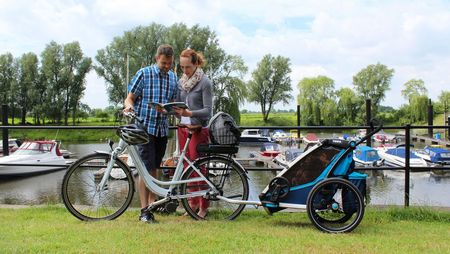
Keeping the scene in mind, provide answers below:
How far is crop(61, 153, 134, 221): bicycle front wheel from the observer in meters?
3.97

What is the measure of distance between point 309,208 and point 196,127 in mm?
1250

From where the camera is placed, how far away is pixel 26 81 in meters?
51.8

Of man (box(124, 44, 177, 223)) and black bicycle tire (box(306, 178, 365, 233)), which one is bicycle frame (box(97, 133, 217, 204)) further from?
black bicycle tire (box(306, 178, 365, 233))

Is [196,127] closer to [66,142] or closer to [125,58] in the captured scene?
[66,142]

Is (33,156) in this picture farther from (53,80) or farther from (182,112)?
(53,80)

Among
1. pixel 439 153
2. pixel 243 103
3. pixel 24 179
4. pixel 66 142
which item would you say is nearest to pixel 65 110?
pixel 66 142

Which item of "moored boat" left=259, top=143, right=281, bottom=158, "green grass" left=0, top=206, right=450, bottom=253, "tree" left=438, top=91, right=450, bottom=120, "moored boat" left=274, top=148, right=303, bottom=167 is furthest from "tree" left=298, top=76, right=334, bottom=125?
"green grass" left=0, top=206, right=450, bottom=253

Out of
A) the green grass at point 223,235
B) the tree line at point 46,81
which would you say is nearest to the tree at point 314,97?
the tree line at point 46,81

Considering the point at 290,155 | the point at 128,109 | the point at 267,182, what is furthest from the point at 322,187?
the point at 267,182

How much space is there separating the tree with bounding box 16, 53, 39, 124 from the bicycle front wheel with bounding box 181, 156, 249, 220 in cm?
5291

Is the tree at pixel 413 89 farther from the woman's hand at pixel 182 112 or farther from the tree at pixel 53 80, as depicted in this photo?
the woman's hand at pixel 182 112

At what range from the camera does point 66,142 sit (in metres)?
45.5

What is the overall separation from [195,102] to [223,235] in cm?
130

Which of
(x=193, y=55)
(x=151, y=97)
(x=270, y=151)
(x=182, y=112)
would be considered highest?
(x=193, y=55)
